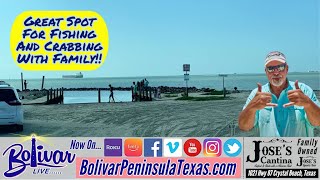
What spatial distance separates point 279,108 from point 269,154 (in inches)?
25.8

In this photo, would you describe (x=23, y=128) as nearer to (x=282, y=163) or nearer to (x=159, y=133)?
(x=159, y=133)

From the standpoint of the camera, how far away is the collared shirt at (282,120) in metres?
6.04

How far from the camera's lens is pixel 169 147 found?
6.33 meters

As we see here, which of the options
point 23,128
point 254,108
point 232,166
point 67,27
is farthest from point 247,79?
point 23,128

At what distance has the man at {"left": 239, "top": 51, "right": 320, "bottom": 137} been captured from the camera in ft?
19.5

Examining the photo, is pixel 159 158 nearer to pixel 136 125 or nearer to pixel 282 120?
pixel 282 120

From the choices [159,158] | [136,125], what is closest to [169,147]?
[159,158]

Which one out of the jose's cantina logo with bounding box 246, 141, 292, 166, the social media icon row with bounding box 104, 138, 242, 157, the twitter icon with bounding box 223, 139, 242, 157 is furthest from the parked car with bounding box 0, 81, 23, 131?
the jose's cantina logo with bounding box 246, 141, 292, 166

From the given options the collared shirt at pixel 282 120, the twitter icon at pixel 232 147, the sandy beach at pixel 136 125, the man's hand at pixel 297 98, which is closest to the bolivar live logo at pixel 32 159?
the sandy beach at pixel 136 125

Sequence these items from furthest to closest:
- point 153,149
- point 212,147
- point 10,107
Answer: point 10,107, point 153,149, point 212,147

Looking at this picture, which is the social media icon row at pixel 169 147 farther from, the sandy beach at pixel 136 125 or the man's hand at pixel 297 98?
the man's hand at pixel 297 98

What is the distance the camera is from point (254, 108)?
6.02m

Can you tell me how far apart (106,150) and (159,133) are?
5.29 ft

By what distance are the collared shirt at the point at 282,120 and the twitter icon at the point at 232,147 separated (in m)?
0.31
